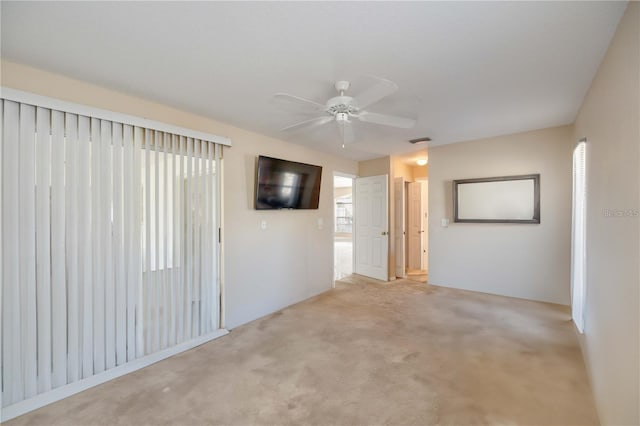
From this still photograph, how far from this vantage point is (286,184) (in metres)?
3.86

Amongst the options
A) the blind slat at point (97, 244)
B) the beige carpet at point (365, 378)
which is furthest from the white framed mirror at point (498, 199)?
the blind slat at point (97, 244)

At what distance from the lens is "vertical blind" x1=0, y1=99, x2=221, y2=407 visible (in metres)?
1.94

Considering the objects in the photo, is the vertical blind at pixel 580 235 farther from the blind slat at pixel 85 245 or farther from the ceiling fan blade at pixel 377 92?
the blind slat at pixel 85 245

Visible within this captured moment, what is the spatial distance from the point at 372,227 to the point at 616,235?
405 cm

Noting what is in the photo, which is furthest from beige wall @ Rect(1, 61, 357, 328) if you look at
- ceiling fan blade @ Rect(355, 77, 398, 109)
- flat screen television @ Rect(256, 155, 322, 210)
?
ceiling fan blade @ Rect(355, 77, 398, 109)

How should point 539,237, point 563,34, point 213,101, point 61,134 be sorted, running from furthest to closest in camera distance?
point 539,237, point 213,101, point 61,134, point 563,34

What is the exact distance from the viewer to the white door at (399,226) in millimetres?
5539

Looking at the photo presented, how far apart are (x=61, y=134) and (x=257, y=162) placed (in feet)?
6.21

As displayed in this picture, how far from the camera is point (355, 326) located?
3.24m

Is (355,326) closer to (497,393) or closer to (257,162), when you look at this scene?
(497,393)

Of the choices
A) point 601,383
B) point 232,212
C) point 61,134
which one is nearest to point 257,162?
point 232,212

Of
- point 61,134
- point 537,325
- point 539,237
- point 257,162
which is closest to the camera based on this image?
point 61,134

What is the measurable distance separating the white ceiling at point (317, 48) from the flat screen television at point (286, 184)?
0.93m

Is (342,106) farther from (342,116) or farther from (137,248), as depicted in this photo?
(137,248)
